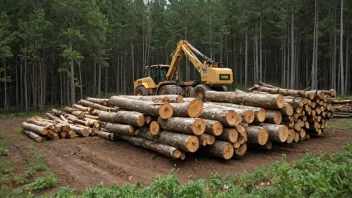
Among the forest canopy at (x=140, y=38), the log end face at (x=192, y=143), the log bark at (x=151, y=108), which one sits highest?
the forest canopy at (x=140, y=38)

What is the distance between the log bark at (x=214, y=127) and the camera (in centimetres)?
787

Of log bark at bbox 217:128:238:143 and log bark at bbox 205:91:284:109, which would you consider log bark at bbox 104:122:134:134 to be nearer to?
log bark at bbox 217:128:238:143

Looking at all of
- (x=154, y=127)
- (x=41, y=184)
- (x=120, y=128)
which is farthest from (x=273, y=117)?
(x=41, y=184)

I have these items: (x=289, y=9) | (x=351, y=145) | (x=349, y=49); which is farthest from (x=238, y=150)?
(x=349, y=49)

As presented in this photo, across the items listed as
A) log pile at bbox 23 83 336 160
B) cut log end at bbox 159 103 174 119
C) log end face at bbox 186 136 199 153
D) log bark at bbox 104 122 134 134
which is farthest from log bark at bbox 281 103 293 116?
log bark at bbox 104 122 134 134

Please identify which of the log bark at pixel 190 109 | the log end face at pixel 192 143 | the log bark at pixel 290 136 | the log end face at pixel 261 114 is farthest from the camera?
the log bark at pixel 290 136

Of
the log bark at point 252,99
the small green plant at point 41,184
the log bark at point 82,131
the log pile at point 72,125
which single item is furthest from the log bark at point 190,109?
the log bark at point 82,131

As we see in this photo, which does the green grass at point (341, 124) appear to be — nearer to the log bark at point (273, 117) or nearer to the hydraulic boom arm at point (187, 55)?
the log bark at point (273, 117)

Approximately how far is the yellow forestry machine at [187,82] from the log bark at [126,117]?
6.32m

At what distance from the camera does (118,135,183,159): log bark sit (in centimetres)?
780

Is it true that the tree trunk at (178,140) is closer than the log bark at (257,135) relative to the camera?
Yes

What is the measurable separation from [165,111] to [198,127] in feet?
4.33

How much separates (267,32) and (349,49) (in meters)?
9.74

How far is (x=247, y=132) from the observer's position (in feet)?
28.7
